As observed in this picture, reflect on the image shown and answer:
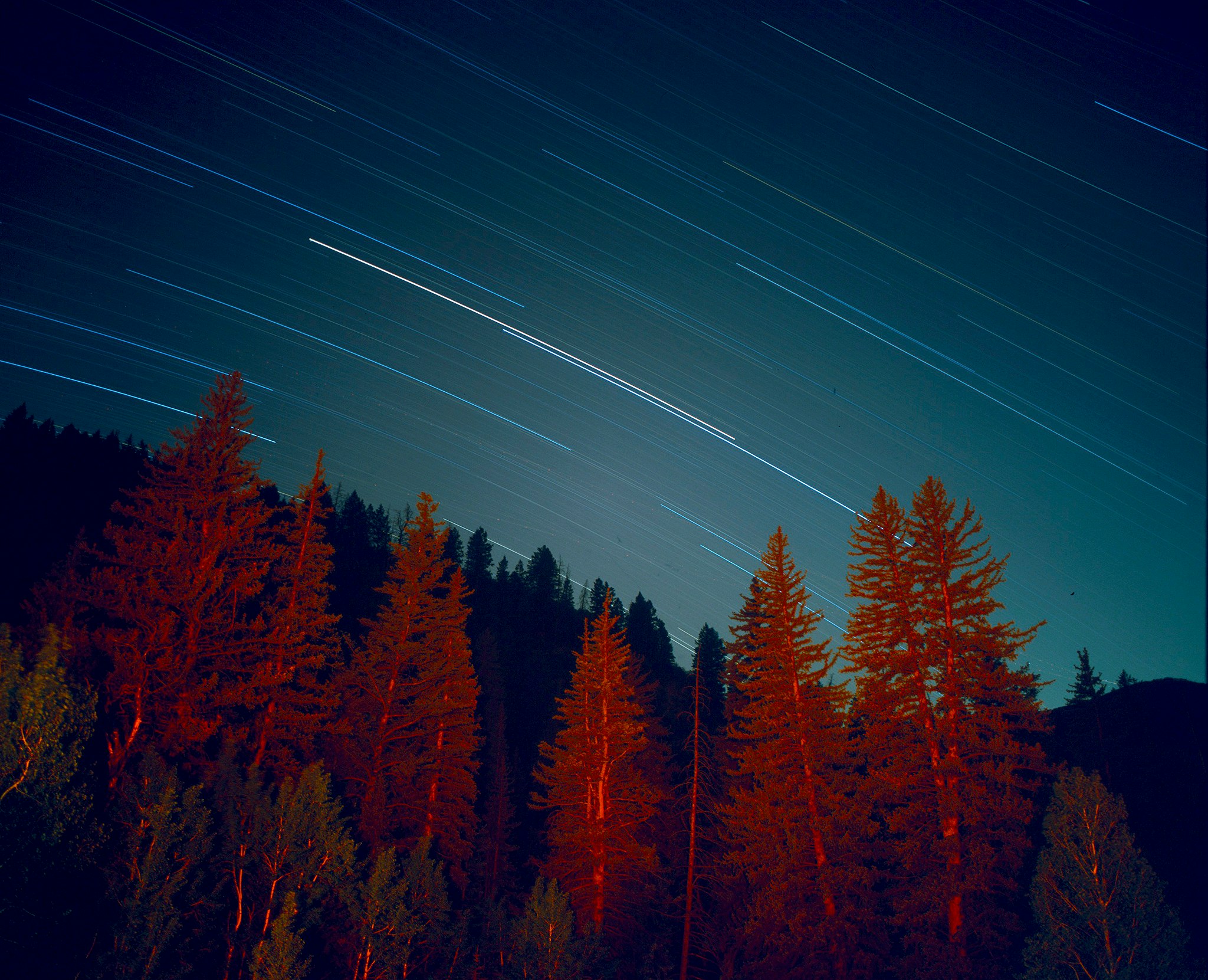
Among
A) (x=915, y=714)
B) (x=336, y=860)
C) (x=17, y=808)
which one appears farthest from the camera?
(x=915, y=714)

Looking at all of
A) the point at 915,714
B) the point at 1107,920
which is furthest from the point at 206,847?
the point at 1107,920

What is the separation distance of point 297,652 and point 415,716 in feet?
15.9

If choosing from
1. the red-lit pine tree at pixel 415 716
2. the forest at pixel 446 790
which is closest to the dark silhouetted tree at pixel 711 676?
the forest at pixel 446 790

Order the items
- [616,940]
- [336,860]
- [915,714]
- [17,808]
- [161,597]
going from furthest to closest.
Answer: [616,940], [915,714], [161,597], [336,860], [17,808]

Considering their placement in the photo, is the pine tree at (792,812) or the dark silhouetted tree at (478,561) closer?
the pine tree at (792,812)

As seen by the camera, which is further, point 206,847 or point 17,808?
point 206,847

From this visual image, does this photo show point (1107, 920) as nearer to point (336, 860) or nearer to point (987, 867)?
point (987, 867)

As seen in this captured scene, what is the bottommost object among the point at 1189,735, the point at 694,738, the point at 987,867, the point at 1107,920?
the point at 1107,920

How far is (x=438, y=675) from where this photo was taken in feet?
71.7

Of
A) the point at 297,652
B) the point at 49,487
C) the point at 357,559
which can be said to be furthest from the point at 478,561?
the point at 297,652

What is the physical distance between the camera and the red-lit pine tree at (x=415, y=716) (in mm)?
20453

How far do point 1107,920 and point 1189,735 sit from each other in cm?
3033

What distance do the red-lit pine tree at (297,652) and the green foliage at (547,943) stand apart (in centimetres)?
812

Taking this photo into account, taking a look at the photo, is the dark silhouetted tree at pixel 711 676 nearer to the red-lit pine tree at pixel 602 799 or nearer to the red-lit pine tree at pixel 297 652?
the red-lit pine tree at pixel 602 799
